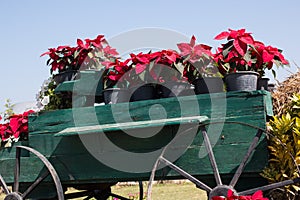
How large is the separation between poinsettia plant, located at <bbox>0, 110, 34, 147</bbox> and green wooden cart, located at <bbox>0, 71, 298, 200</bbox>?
0.77 ft

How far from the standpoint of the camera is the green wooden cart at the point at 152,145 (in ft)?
8.79

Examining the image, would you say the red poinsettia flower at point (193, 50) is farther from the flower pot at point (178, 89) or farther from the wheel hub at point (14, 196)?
the wheel hub at point (14, 196)

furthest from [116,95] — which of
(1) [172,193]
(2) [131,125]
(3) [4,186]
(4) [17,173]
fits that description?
(1) [172,193]

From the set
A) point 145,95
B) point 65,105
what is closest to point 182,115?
point 145,95

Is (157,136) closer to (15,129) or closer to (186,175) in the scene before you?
(186,175)

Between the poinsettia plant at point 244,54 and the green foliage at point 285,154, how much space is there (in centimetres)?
41

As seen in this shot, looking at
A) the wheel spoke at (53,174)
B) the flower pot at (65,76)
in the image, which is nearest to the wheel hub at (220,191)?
the wheel spoke at (53,174)

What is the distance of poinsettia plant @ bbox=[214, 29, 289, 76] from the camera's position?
2816mm

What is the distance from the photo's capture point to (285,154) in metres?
2.58

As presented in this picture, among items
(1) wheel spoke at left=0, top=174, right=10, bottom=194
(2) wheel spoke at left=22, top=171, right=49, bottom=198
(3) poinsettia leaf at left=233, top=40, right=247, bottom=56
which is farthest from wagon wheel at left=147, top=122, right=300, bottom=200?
(1) wheel spoke at left=0, top=174, right=10, bottom=194

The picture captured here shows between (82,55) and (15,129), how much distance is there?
79 cm

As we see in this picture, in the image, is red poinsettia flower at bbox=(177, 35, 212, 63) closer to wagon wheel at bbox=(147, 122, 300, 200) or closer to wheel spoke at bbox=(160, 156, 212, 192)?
wagon wheel at bbox=(147, 122, 300, 200)

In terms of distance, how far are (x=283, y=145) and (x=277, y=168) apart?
0.18m

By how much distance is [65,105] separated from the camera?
11.4 ft
